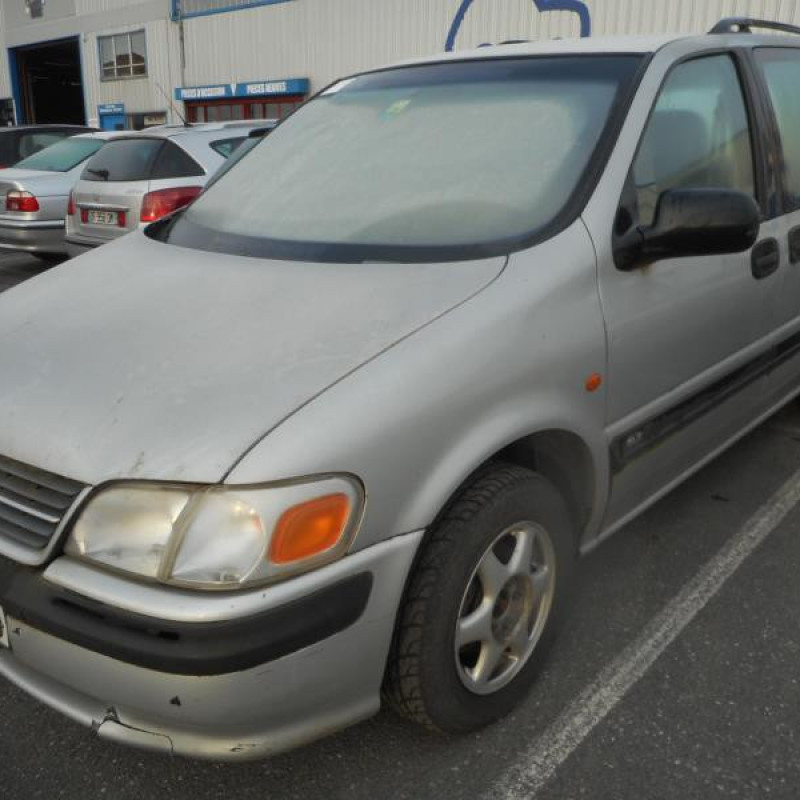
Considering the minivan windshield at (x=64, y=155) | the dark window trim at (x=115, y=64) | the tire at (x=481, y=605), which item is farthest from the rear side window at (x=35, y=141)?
the dark window trim at (x=115, y=64)

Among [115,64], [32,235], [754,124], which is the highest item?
[115,64]

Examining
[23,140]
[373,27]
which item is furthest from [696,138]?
[373,27]

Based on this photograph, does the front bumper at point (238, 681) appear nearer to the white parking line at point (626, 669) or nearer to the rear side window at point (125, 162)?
the white parking line at point (626, 669)

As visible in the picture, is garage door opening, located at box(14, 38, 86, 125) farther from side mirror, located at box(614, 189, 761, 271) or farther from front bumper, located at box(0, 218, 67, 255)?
side mirror, located at box(614, 189, 761, 271)

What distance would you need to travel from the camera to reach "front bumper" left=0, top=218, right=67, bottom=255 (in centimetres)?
805

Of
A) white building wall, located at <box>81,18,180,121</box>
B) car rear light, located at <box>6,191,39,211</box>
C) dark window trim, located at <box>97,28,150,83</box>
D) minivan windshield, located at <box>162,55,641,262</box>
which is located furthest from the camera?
dark window trim, located at <box>97,28,150,83</box>

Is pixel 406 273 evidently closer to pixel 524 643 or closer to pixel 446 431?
pixel 446 431

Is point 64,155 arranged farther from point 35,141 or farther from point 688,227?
point 688,227

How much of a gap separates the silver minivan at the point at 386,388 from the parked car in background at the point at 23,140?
8.51 meters

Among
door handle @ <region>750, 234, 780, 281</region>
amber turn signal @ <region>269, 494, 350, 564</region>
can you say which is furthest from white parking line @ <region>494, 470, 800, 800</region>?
door handle @ <region>750, 234, 780, 281</region>

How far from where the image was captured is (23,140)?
10.2 m

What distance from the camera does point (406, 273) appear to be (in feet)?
6.72

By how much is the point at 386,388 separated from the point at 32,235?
24.3 ft

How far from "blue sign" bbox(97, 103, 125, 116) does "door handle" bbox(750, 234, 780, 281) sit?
23697 mm
